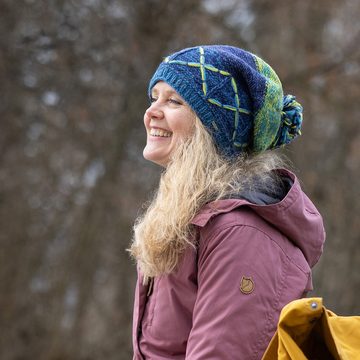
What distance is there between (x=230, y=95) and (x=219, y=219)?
42 cm

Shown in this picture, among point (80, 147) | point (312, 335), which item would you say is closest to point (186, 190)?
point (312, 335)

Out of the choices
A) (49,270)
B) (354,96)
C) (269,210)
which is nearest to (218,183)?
(269,210)

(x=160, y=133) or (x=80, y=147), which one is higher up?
(x=160, y=133)

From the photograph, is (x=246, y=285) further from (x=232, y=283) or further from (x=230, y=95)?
(x=230, y=95)

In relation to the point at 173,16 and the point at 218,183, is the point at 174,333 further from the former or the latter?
the point at 173,16

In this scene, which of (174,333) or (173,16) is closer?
(174,333)

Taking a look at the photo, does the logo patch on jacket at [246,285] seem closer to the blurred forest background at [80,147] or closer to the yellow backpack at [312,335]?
the yellow backpack at [312,335]

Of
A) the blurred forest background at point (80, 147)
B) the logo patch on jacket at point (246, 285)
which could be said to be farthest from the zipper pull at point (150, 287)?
the blurred forest background at point (80, 147)

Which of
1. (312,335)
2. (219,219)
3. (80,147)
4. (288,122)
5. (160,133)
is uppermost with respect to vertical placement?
(288,122)

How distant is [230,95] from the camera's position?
237cm

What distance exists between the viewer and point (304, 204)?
2.31 m

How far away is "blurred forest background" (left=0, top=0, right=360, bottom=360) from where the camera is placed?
8367 mm

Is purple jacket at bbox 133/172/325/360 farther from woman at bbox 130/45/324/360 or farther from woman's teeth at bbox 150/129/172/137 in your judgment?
woman's teeth at bbox 150/129/172/137

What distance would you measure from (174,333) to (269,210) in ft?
1.43
